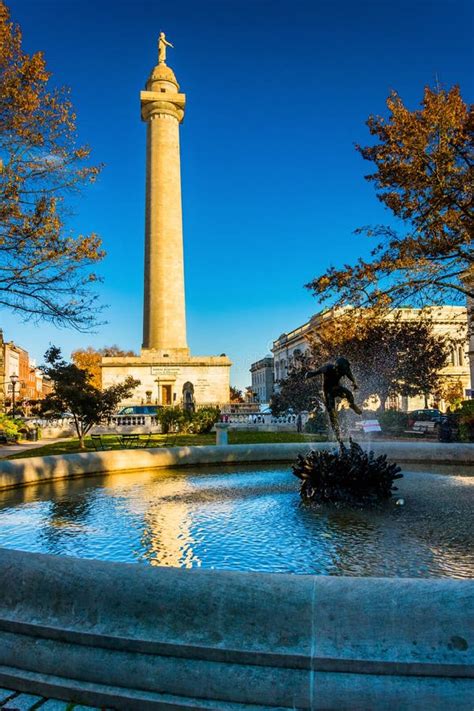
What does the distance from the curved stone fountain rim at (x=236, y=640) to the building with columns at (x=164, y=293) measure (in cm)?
4240

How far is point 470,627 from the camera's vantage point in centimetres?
301

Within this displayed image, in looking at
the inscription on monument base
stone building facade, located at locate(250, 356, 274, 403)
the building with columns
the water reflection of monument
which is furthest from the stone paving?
stone building facade, located at locate(250, 356, 274, 403)

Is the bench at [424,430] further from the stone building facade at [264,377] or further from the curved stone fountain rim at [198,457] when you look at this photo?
the stone building facade at [264,377]

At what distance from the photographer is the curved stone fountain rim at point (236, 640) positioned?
2.94 metres

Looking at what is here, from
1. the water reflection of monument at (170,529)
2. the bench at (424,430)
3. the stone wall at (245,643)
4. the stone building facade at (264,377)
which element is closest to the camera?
the stone wall at (245,643)

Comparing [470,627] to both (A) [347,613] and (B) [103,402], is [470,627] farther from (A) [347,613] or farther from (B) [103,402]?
(B) [103,402]

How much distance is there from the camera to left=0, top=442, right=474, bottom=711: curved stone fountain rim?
9.65ft

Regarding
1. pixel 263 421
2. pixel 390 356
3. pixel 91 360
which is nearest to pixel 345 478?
pixel 390 356

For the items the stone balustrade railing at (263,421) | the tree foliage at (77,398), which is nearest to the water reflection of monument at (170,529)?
the tree foliage at (77,398)

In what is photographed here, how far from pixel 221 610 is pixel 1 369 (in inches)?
1618

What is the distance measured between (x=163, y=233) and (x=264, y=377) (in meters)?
88.7

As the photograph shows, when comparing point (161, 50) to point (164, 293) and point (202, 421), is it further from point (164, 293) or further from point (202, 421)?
point (202, 421)

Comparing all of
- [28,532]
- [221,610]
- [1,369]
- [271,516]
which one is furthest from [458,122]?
[1,369]

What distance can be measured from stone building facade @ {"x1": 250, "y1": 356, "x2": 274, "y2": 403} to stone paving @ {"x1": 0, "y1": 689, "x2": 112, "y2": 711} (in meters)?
123
